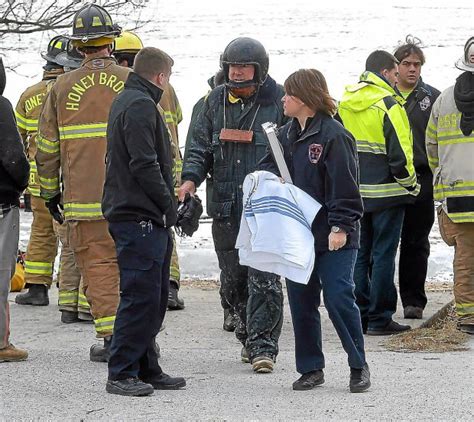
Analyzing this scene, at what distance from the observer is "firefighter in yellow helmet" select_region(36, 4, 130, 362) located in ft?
26.0

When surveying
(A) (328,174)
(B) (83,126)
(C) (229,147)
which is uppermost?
(B) (83,126)

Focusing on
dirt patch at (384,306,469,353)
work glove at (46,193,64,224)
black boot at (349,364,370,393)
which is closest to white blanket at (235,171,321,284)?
black boot at (349,364,370,393)

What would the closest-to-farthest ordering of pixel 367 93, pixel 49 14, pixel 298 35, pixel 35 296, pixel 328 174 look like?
pixel 328 174 → pixel 367 93 → pixel 35 296 → pixel 49 14 → pixel 298 35

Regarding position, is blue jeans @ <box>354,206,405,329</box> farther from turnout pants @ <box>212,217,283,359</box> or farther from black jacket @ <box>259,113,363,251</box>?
black jacket @ <box>259,113,363,251</box>

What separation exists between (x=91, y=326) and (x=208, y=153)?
73.4 inches

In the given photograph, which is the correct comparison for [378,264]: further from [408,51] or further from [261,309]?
[261,309]

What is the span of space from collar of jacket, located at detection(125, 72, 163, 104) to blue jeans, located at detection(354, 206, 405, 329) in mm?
2846

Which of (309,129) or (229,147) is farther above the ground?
(309,129)

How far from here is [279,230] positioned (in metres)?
6.95

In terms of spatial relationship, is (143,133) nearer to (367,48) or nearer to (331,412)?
(331,412)

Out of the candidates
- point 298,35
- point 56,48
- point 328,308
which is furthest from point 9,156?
point 298,35

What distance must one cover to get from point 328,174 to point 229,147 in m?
1.31

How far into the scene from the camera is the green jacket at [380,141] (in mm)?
9195

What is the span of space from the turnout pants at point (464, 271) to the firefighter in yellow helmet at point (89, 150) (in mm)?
2654
